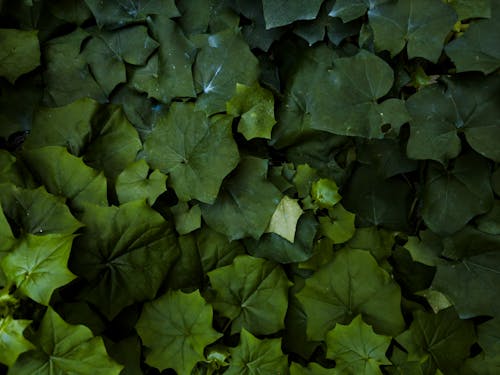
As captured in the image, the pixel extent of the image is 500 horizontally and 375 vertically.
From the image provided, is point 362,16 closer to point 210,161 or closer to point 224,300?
point 210,161

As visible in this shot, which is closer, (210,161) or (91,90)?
(210,161)

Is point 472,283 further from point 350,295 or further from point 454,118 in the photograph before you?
point 454,118

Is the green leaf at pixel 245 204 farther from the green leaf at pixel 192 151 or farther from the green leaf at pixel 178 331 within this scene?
the green leaf at pixel 178 331

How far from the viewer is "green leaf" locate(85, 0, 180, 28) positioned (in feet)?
4.39

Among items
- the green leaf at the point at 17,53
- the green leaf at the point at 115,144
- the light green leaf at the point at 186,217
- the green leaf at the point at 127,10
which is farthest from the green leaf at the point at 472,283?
the green leaf at the point at 17,53

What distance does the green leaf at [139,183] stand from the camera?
4.27ft

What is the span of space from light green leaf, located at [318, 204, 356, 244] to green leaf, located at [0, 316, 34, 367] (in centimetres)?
75

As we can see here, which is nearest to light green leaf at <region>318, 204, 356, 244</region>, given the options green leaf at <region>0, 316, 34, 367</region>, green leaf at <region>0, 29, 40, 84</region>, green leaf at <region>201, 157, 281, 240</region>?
green leaf at <region>201, 157, 281, 240</region>

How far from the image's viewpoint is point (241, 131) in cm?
134

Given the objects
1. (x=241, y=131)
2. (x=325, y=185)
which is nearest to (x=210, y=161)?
(x=241, y=131)

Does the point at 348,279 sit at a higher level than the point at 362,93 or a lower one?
lower

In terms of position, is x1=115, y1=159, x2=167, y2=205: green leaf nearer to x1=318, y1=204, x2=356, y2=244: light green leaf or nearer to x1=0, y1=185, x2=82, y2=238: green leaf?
x1=0, y1=185, x2=82, y2=238: green leaf

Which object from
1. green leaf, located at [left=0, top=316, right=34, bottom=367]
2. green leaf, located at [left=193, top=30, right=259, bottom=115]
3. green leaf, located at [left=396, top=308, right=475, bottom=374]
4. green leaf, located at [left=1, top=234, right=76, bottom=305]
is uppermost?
green leaf, located at [left=193, top=30, right=259, bottom=115]

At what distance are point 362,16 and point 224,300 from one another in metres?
0.81
